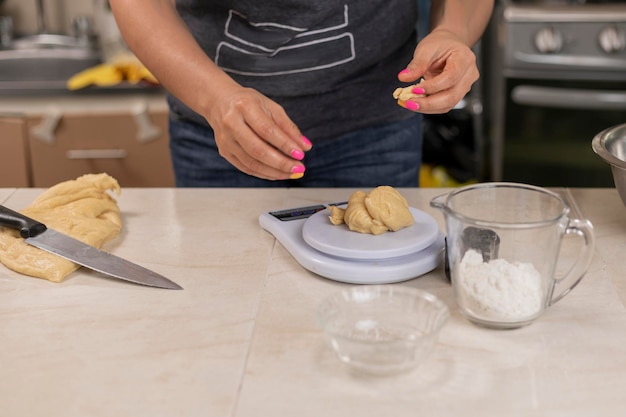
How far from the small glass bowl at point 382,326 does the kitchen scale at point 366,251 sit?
9 cm

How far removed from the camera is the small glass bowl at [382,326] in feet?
2.44

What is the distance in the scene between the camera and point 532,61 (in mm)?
2217

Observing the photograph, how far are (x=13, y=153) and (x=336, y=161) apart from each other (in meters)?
1.13

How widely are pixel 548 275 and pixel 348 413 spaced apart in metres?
0.28

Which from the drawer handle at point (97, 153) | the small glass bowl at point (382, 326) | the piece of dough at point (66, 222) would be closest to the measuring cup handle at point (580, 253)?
the small glass bowl at point (382, 326)

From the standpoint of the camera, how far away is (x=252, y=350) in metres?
0.80

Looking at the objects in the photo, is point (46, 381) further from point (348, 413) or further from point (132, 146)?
point (132, 146)

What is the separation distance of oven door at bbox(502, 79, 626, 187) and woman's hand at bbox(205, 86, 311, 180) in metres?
1.38

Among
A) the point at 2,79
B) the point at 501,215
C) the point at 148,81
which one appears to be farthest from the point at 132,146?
the point at 501,215

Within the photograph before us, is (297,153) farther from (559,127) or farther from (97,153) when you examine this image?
(559,127)

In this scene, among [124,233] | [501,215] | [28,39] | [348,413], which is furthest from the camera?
[28,39]

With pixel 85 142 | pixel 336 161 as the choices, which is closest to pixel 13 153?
pixel 85 142

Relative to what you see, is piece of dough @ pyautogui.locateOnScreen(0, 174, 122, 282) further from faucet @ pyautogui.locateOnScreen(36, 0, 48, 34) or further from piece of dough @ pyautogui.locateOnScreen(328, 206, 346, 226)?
faucet @ pyautogui.locateOnScreen(36, 0, 48, 34)

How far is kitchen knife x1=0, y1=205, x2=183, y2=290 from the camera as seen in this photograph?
0.95 meters
